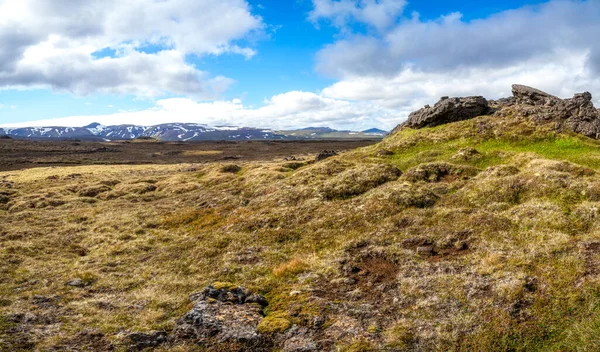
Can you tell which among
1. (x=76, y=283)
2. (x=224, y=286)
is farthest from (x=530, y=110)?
(x=76, y=283)

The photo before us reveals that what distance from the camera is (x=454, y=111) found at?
5531 cm

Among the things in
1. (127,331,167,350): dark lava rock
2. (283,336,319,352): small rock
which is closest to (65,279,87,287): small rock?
(127,331,167,350): dark lava rock

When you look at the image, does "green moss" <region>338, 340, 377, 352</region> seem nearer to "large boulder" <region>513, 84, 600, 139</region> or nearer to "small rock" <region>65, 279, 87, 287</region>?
"small rock" <region>65, 279, 87, 287</region>

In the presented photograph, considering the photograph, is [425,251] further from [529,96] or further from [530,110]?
[529,96]

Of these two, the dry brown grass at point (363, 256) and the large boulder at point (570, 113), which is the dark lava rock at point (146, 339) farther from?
the large boulder at point (570, 113)

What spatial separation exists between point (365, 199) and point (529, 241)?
47.1 ft

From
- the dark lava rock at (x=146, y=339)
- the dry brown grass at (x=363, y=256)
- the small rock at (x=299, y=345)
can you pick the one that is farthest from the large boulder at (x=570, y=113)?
the dark lava rock at (x=146, y=339)

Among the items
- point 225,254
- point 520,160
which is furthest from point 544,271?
point 520,160

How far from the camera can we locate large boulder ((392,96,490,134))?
180ft

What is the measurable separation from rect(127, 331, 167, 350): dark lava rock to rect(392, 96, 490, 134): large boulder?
51010 millimetres

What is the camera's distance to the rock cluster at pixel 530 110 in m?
41.6

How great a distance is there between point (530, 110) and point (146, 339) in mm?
51803

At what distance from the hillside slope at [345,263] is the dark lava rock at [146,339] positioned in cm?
8

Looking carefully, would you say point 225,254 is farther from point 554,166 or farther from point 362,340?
point 554,166
